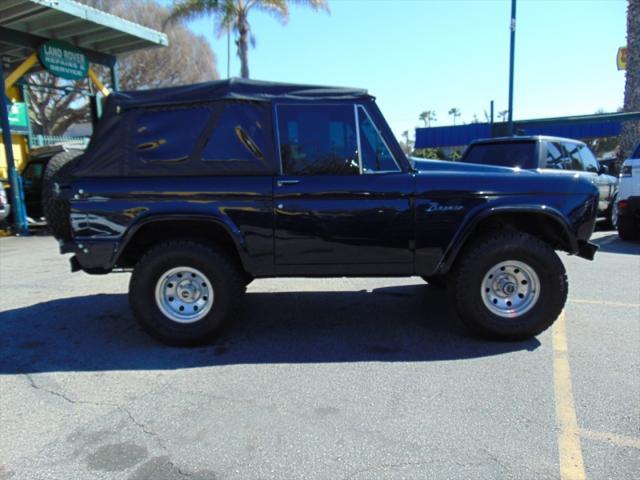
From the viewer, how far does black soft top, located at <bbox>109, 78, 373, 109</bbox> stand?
4.03 metres

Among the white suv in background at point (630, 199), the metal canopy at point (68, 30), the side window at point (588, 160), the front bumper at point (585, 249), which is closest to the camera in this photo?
the front bumper at point (585, 249)

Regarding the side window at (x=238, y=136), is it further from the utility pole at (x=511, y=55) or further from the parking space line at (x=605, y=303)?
the utility pole at (x=511, y=55)

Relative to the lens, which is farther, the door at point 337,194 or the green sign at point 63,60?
the green sign at point 63,60

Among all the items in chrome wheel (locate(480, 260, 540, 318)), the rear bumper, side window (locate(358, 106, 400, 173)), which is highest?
side window (locate(358, 106, 400, 173))

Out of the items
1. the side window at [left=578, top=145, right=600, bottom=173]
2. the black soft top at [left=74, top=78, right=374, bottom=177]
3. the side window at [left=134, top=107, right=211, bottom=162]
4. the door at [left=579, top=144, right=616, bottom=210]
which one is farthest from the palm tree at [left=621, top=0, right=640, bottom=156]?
the side window at [left=134, top=107, right=211, bottom=162]

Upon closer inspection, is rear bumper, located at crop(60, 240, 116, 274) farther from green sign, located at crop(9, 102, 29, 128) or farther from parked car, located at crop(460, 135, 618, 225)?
green sign, located at crop(9, 102, 29, 128)

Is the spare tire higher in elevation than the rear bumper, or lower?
higher

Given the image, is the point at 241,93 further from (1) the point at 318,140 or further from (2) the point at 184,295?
(2) the point at 184,295

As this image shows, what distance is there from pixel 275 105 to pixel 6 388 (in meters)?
2.94

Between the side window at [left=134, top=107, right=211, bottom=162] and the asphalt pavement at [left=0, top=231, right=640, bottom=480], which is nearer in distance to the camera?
the asphalt pavement at [left=0, top=231, right=640, bottom=480]

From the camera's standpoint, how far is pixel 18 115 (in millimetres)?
15484

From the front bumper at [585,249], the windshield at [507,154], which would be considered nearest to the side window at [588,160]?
the windshield at [507,154]

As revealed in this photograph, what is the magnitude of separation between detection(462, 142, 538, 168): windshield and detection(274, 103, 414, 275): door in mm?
4413

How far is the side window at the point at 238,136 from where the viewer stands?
4008 mm
